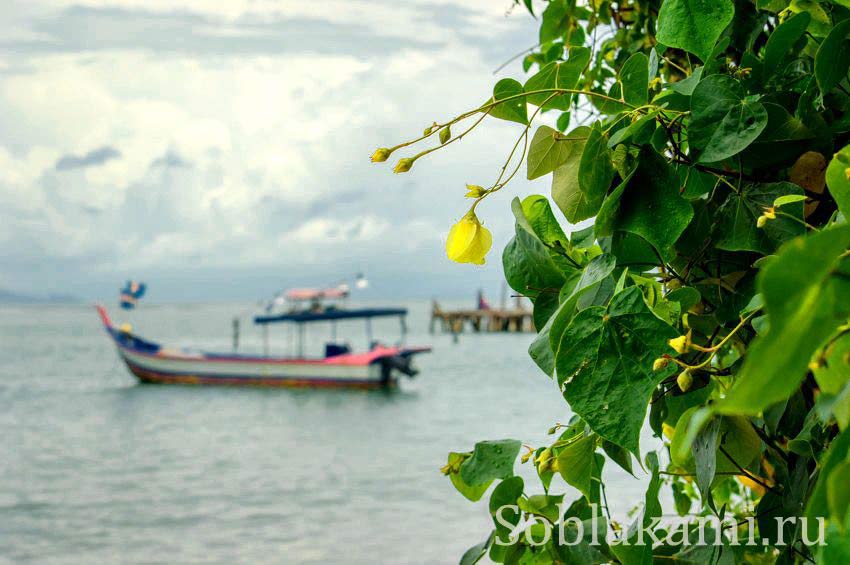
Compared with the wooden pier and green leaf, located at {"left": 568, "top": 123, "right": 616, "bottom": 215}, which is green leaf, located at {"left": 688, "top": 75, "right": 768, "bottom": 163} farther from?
the wooden pier

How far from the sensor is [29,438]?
17.5m

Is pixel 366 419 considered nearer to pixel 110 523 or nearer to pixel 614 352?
pixel 110 523

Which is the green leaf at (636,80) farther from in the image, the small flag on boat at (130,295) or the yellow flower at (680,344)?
the small flag on boat at (130,295)

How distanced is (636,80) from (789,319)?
16.1 inches

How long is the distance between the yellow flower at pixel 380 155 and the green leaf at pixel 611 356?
16 cm

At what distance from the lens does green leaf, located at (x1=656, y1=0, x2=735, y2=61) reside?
56 cm

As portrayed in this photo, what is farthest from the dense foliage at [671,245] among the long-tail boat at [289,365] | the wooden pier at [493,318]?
the wooden pier at [493,318]

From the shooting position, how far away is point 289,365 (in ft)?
72.4

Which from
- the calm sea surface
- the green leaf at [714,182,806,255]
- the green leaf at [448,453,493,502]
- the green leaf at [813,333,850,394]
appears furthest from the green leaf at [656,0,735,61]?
the calm sea surface

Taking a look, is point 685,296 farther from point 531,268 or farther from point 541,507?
point 541,507

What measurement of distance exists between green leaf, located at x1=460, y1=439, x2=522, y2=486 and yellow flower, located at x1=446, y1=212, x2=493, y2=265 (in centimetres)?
26

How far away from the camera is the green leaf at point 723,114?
21.4 inches

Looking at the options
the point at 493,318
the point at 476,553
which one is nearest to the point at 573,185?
the point at 476,553

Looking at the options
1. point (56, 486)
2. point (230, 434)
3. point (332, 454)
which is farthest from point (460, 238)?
point (230, 434)
